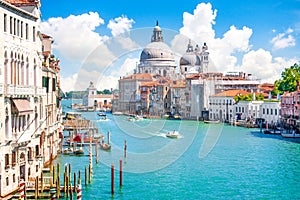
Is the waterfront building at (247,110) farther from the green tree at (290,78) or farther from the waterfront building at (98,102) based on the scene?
the waterfront building at (98,102)

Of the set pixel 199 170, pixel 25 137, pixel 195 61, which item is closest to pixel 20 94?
pixel 25 137

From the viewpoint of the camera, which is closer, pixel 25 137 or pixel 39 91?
pixel 25 137

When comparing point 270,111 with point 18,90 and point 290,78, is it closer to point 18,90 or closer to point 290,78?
point 290,78

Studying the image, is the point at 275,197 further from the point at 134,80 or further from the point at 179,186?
the point at 134,80

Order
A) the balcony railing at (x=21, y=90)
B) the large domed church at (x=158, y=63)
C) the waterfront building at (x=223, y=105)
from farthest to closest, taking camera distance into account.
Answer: the large domed church at (x=158, y=63) < the waterfront building at (x=223, y=105) < the balcony railing at (x=21, y=90)

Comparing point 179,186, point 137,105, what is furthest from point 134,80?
point 179,186

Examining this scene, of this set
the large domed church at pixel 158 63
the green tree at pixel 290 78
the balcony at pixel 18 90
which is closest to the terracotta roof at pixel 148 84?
the large domed church at pixel 158 63

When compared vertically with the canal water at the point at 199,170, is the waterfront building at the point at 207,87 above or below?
above
